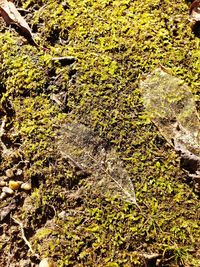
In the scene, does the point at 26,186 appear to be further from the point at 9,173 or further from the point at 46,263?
the point at 46,263

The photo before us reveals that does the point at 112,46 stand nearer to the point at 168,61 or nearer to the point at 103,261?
the point at 168,61

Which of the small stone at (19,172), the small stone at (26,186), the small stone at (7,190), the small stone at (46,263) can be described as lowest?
the small stone at (46,263)

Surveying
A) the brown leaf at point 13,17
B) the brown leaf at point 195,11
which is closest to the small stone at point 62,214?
the brown leaf at point 13,17

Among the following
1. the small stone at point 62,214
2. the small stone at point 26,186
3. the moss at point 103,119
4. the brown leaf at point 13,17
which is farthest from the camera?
the brown leaf at point 13,17

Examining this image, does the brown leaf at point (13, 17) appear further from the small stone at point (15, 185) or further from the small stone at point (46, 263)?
the small stone at point (46, 263)

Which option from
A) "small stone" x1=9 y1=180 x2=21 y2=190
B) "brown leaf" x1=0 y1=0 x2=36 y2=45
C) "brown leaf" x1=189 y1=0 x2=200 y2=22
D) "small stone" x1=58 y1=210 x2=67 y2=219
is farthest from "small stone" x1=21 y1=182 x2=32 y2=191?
"brown leaf" x1=189 y1=0 x2=200 y2=22

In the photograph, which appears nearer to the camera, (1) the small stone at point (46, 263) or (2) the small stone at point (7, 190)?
(1) the small stone at point (46, 263)

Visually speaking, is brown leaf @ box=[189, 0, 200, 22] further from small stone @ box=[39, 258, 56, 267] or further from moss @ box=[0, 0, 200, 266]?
small stone @ box=[39, 258, 56, 267]
